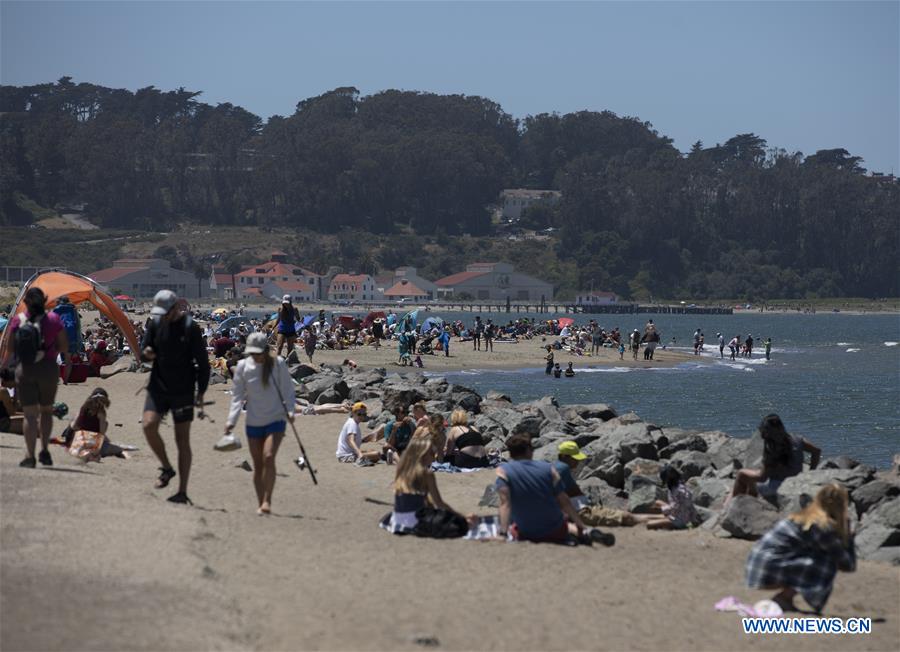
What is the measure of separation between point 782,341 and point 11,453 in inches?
2494

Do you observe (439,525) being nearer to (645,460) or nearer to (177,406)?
(177,406)

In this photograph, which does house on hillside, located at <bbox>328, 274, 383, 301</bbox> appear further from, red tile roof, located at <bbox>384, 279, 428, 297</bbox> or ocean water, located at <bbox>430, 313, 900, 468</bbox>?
ocean water, located at <bbox>430, 313, 900, 468</bbox>

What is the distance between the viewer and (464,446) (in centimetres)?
1367

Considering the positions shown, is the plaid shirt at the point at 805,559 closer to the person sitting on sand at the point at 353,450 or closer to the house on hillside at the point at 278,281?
the person sitting on sand at the point at 353,450

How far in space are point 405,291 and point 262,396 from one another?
122m

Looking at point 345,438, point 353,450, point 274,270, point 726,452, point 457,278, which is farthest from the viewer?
point 457,278

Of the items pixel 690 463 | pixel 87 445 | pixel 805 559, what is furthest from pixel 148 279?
pixel 805 559

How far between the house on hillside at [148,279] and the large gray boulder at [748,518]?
10338 cm

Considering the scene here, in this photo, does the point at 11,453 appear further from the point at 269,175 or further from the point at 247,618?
the point at 269,175

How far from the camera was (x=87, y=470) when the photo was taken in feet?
33.2

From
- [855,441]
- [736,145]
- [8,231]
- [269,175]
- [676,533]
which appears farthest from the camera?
[736,145]

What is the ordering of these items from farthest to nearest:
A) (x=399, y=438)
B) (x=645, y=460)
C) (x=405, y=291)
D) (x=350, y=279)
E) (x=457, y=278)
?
(x=457, y=278), (x=405, y=291), (x=350, y=279), (x=399, y=438), (x=645, y=460)

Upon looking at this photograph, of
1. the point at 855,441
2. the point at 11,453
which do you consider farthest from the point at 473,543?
the point at 855,441

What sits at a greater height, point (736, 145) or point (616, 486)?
point (736, 145)
